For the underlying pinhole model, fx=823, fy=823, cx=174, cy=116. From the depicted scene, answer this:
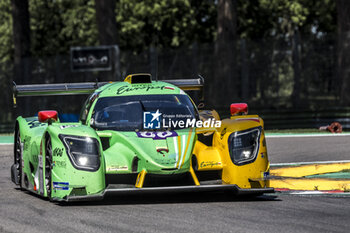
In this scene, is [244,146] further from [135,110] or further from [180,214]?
[180,214]

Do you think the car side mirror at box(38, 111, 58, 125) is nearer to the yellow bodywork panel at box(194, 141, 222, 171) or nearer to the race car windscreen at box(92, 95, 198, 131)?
the race car windscreen at box(92, 95, 198, 131)

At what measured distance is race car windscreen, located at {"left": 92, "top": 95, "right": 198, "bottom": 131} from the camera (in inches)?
394

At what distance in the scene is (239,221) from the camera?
798 cm

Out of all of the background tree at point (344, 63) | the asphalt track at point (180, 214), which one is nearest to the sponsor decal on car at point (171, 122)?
the asphalt track at point (180, 214)

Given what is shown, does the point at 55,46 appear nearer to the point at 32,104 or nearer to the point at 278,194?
the point at 32,104

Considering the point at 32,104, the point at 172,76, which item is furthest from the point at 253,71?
the point at 32,104

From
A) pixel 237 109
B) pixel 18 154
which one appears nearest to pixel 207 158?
pixel 237 109

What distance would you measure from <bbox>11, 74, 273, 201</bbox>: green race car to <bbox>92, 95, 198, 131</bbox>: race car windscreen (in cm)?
1

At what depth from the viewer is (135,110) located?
1030cm

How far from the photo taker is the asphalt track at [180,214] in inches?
300

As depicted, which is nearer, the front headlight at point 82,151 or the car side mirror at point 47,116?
the front headlight at point 82,151

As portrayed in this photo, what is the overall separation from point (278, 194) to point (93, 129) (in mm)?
2478

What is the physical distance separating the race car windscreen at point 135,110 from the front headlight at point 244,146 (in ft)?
2.61

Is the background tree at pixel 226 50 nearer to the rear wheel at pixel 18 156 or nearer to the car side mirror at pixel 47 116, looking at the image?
the rear wheel at pixel 18 156
